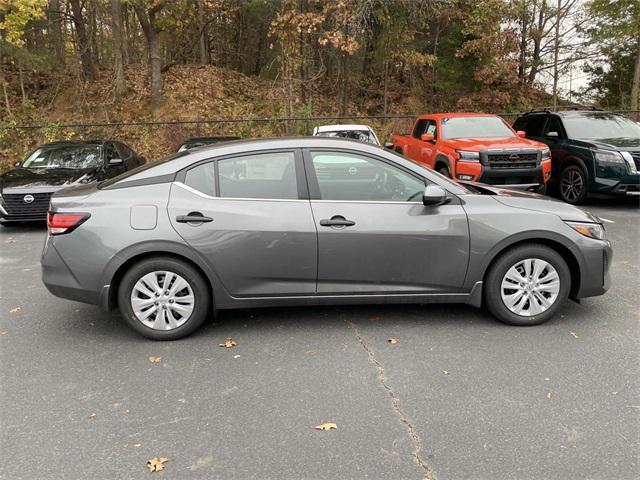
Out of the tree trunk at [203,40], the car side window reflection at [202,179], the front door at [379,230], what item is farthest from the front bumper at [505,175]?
the tree trunk at [203,40]

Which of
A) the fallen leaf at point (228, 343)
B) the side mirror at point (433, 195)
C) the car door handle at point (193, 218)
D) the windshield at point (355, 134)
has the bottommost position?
the fallen leaf at point (228, 343)

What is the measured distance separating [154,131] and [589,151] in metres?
12.8

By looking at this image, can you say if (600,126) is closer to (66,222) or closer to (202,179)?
(202,179)

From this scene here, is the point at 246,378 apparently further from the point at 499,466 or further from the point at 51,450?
the point at 499,466

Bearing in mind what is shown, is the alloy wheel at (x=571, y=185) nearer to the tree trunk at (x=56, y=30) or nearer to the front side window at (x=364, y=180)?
the front side window at (x=364, y=180)

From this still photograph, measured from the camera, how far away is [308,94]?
71.1 feet

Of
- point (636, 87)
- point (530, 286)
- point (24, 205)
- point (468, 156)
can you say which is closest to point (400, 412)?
point (530, 286)

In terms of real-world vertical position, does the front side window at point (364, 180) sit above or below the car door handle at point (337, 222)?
above

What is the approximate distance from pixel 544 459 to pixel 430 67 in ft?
69.8

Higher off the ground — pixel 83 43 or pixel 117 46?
pixel 83 43

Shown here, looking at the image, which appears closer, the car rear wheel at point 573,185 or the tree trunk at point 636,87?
the car rear wheel at point 573,185

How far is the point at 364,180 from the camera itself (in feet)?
14.8

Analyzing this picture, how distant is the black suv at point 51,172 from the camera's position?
351 inches

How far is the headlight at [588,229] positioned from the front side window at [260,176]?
2369mm
